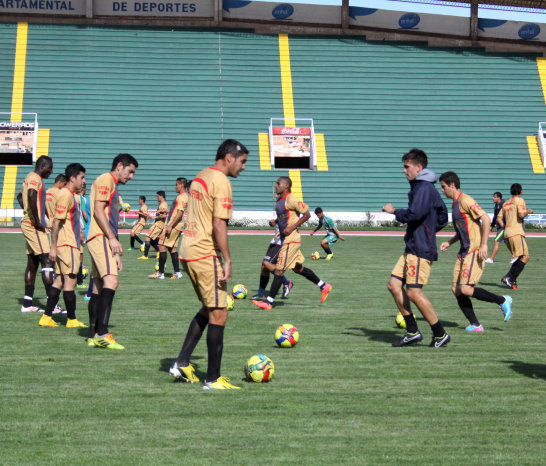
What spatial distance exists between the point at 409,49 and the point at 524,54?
23.4 feet

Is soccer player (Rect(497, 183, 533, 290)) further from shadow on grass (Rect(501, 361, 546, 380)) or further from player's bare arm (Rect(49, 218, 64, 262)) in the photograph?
player's bare arm (Rect(49, 218, 64, 262))

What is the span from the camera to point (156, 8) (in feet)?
137

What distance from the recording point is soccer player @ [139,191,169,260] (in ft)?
61.4

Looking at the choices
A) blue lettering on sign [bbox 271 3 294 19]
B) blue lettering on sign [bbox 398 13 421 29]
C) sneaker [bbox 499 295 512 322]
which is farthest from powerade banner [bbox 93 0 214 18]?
sneaker [bbox 499 295 512 322]

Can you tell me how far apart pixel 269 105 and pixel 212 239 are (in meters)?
32.0

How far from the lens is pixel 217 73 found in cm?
3919

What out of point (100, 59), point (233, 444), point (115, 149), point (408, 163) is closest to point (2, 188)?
point (115, 149)

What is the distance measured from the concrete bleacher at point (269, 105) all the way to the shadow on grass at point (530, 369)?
2691cm

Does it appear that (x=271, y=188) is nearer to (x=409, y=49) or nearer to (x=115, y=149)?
(x=115, y=149)

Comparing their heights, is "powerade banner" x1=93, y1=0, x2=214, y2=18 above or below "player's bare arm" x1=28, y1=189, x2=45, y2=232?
above

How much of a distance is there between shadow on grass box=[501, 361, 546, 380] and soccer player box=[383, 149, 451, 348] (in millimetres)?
1090

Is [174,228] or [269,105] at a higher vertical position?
[269,105]

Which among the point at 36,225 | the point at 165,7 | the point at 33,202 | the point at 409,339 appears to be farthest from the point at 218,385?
the point at 165,7

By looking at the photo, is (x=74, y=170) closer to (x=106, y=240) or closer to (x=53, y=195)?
(x=53, y=195)
